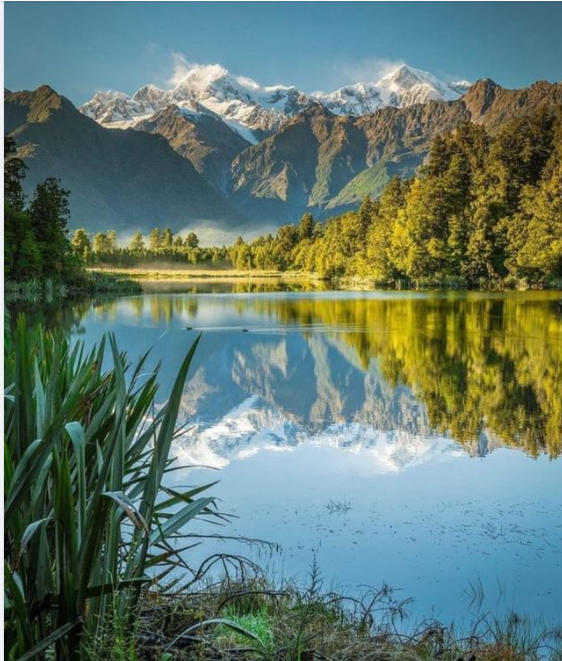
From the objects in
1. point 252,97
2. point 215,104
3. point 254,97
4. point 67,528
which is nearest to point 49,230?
point 67,528

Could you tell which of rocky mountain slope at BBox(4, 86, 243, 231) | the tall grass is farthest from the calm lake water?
rocky mountain slope at BBox(4, 86, 243, 231)

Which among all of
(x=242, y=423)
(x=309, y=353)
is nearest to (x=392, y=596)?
(x=242, y=423)

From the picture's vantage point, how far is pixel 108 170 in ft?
315

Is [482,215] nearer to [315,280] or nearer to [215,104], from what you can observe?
[315,280]

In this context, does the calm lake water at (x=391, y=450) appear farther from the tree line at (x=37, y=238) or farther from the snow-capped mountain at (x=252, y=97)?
the tree line at (x=37, y=238)

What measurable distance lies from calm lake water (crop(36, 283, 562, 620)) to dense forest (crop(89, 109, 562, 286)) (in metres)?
11.1

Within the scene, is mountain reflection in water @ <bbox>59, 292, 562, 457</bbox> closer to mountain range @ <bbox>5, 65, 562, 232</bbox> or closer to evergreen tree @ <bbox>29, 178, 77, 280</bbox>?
evergreen tree @ <bbox>29, 178, 77, 280</bbox>

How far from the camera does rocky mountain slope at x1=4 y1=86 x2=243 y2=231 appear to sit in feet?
220

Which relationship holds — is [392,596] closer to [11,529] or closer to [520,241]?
[11,529]

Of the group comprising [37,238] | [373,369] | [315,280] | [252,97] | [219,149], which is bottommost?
[373,369]

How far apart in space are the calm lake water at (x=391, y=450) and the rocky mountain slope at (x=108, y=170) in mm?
51005

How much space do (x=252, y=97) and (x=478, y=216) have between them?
37.8 metres

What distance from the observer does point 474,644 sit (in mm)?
1808

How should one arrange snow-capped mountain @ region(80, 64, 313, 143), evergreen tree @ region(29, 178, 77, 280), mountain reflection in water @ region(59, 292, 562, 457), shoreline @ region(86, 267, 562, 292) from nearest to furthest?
mountain reflection in water @ region(59, 292, 562, 457)
evergreen tree @ region(29, 178, 77, 280)
shoreline @ region(86, 267, 562, 292)
snow-capped mountain @ region(80, 64, 313, 143)
